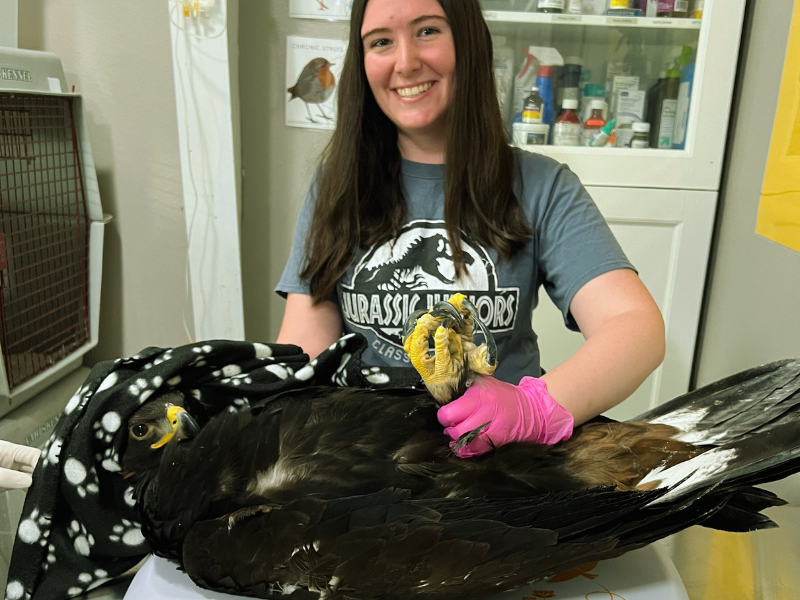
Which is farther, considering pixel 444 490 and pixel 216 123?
pixel 216 123

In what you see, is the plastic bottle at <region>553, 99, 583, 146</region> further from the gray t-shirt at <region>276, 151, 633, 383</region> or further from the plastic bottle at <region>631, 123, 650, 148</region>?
the gray t-shirt at <region>276, 151, 633, 383</region>

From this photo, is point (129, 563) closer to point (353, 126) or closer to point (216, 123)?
point (353, 126)

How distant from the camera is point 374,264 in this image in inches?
42.3

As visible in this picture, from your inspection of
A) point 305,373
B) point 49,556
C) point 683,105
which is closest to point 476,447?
point 305,373

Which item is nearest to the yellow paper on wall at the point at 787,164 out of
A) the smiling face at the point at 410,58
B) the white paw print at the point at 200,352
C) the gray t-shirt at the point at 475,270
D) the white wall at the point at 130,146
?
the gray t-shirt at the point at 475,270

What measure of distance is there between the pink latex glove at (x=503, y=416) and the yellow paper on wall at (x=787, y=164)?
28.4 inches

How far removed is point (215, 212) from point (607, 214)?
1.12 metres

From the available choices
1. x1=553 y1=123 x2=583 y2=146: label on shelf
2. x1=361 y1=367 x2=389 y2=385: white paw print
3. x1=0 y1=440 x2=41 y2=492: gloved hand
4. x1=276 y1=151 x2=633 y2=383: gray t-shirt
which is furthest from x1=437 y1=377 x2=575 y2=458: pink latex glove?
x1=553 y1=123 x2=583 y2=146: label on shelf

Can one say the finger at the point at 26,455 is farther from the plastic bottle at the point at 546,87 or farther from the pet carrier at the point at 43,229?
the plastic bottle at the point at 546,87

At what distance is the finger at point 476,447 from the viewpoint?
0.67 metres

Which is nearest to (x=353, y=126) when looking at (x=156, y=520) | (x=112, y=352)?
(x=156, y=520)

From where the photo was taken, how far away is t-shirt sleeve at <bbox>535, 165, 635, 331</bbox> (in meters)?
0.96

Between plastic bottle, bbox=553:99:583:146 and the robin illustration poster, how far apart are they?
0.65 meters

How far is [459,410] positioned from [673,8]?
1.59 meters
